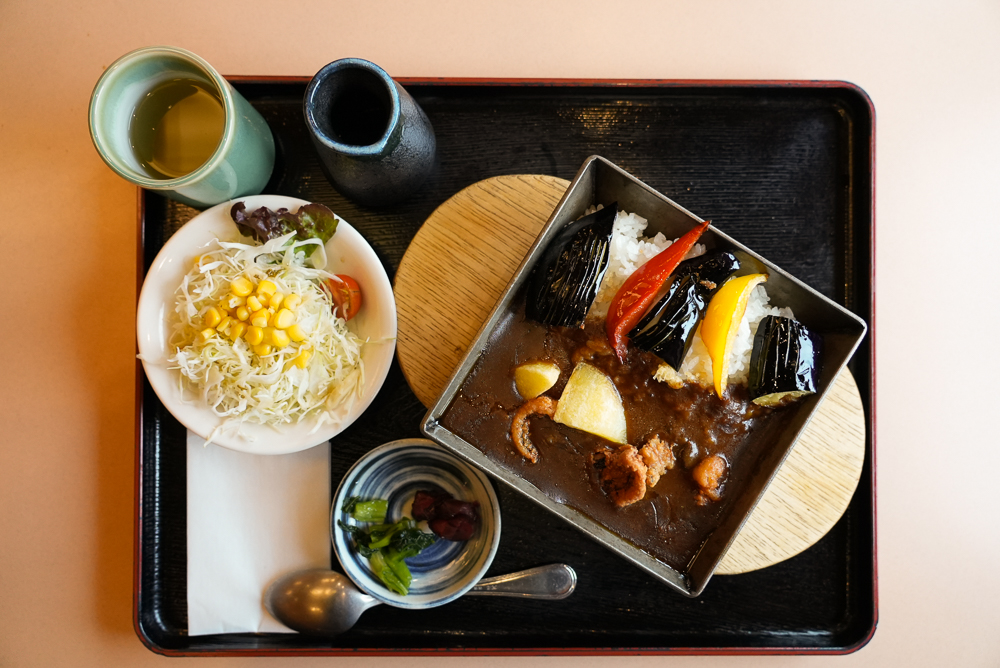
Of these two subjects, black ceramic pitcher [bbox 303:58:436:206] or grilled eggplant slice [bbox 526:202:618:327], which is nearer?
black ceramic pitcher [bbox 303:58:436:206]

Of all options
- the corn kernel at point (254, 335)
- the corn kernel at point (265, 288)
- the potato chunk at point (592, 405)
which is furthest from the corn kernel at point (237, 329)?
the potato chunk at point (592, 405)

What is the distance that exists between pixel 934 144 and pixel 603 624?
96.0 inches

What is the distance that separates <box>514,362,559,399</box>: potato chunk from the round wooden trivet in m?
0.28

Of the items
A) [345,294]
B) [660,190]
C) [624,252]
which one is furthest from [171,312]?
[660,190]

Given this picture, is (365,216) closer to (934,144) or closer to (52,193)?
(52,193)

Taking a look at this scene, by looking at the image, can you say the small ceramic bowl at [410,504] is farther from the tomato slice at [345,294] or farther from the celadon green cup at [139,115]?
the celadon green cup at [139,115]

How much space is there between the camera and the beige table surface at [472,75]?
2.41 metres

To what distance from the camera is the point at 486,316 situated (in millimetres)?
2166

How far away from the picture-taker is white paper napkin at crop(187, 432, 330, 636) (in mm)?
2160

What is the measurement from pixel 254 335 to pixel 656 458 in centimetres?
143

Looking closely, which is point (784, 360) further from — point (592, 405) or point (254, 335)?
point (254, 335)

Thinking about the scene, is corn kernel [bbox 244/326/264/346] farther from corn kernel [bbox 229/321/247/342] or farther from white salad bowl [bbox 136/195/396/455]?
white salad bowl [bbox 136/195/396/455]

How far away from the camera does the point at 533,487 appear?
195 centimetres

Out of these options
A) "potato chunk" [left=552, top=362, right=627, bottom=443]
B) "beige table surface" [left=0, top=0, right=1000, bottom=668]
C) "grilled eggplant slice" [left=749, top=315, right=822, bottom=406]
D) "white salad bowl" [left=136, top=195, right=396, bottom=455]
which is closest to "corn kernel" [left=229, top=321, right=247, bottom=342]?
"white salad bowl" [left=136, top=195, right=396, bottom=455]
